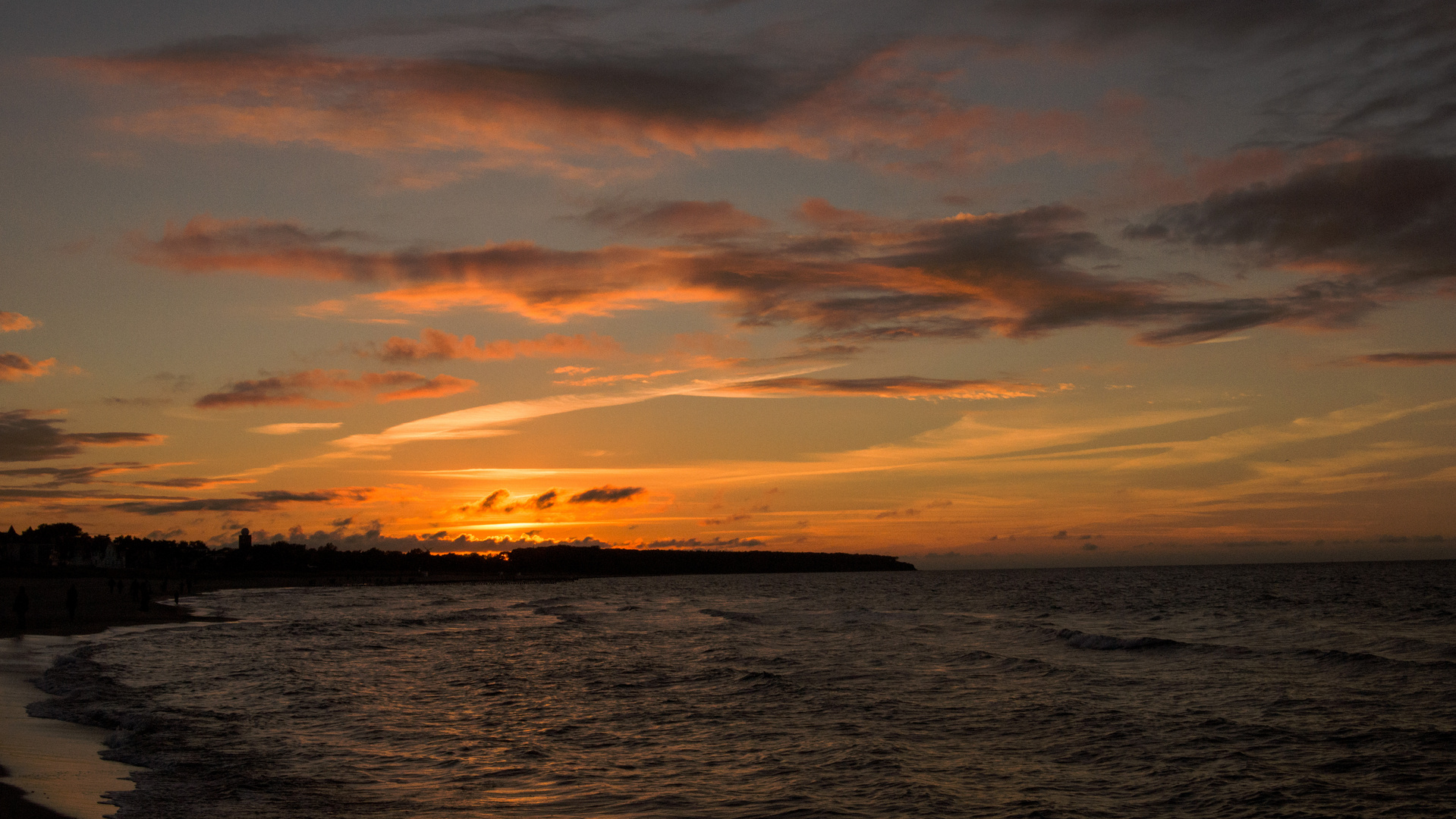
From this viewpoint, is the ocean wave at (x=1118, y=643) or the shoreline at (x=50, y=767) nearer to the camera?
the shoreline at (x=50, y=767)

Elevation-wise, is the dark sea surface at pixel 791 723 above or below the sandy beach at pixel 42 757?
below

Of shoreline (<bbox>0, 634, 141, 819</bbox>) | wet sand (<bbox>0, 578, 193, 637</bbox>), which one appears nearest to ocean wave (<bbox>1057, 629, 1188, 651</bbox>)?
shoreline (<bbox>0, 634, 141, 819</bbox>)

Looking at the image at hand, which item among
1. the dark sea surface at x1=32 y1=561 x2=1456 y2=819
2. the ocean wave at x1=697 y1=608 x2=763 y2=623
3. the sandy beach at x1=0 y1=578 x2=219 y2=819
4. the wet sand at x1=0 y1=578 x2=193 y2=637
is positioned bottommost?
the ocean wave at x1=697 y1=608 x2=763 y2=623

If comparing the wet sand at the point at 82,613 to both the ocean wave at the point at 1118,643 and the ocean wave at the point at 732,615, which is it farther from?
the ocean wave at the point at 1118,643

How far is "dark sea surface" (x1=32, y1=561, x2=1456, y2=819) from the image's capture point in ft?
57.7

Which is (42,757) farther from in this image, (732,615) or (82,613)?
(732,615)

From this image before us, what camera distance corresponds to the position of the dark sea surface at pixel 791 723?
17.6 meters

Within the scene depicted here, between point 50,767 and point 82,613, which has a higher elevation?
point 50,767

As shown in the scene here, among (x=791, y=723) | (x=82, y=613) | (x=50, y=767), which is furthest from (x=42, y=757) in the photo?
(x=82, y=613)

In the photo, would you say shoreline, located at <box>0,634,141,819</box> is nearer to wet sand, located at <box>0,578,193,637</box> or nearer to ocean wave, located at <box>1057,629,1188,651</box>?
wet sand, located at <box>0,578,193,637</box>

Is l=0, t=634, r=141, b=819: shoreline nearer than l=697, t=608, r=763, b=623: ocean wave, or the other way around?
l=0, t=634, r=141, b=819: shoreline

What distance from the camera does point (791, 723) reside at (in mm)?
25719

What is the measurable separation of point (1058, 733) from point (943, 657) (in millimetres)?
17668

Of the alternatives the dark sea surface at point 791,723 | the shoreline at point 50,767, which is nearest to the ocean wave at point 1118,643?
the dark sea surface at point 791,723
